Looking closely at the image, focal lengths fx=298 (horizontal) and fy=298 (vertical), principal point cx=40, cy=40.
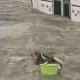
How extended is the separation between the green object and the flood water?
0.07 m

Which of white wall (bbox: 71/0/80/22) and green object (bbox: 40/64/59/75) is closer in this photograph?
green object (bbox: 40/64/59/75)

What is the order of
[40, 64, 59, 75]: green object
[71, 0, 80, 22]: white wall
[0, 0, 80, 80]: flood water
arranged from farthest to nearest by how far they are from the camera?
[71, 0, 80, 22]: white wall, [0, 0, 80, 80]: flood water, [40, 64, 59, 75]: green object

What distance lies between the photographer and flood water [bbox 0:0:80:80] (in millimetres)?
4598

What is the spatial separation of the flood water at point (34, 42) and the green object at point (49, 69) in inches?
2.7

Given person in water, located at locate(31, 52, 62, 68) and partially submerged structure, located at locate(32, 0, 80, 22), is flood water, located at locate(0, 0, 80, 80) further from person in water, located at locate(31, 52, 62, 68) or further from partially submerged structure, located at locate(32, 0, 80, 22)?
partially submerged structure, located at locate(32, 0, 80, 22)

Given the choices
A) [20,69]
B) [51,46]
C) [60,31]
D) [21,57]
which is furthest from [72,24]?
[20,69]

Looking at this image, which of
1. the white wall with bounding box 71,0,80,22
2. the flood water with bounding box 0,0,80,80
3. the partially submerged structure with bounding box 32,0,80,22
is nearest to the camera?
the flood water with bounding box 0,0,80,80

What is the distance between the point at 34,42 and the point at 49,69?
1809 millimetres

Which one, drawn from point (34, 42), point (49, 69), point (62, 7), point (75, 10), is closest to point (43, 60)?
point (49, 69)

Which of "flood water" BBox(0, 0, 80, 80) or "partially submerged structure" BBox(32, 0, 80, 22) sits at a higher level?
"partially submerged structure" BBox(32, 0, 80, 22)

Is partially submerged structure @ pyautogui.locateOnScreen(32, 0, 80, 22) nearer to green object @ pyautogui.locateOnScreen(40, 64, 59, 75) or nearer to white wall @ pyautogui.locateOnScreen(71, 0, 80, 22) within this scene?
white wall @ pyautogui.locateOnScreen(71, 0, 80, 22)

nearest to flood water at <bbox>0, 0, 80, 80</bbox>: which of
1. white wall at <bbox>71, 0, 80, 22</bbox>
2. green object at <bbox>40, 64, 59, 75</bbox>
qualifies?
green object at <bbox>40, 64, 59, 75</bbox>

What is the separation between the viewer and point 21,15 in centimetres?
900

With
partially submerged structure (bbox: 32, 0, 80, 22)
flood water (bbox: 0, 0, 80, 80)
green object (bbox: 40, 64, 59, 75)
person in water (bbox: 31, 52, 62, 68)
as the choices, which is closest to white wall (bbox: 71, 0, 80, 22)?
partially submerged structure (bbox: 32, 0, 80, 22)
